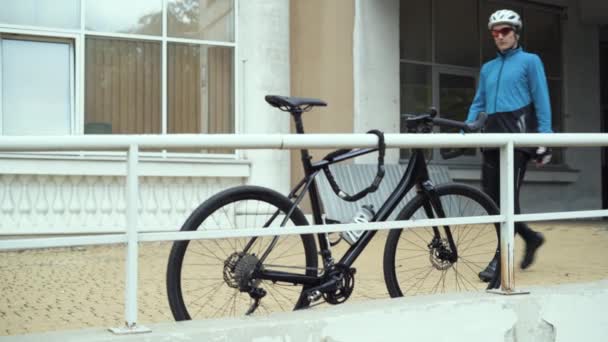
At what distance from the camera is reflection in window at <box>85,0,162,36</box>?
388 inches

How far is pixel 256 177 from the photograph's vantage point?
10531 millimetres

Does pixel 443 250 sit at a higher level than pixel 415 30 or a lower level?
lower

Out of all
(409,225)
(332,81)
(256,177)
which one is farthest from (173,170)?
(409,225)

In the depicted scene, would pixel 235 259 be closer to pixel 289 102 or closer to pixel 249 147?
pixel 249 147

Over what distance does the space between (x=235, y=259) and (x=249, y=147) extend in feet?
2.10

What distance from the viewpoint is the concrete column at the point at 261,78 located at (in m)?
10.6

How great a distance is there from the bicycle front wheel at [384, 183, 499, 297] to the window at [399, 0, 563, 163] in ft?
22.0

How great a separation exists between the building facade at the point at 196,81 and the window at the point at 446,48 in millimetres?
21

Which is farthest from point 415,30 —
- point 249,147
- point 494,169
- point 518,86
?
point 249,147

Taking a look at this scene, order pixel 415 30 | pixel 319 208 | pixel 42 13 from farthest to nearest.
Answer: pixel 415 30
pixel 42 13
pixel 319 208

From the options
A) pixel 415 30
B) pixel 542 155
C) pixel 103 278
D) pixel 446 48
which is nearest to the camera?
pixel 542 155

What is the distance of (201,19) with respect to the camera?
10.5 metres

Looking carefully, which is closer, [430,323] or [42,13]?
[430,323]

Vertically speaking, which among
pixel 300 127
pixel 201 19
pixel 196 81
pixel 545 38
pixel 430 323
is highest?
pixel 545 38
